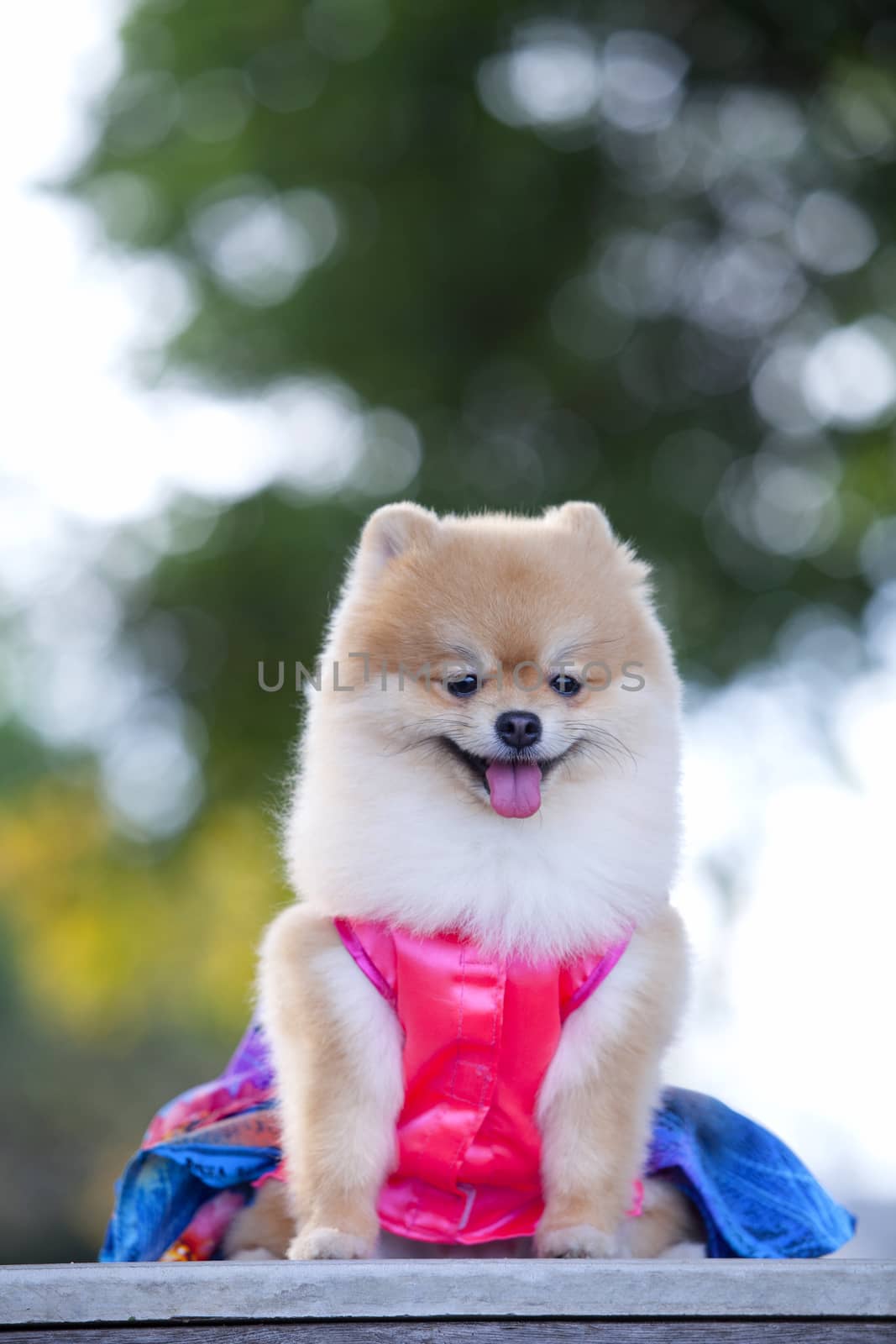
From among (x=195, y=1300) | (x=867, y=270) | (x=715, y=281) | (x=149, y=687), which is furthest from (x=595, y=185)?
(x=195, y=1300)

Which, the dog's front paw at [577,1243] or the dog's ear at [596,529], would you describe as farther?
the dog's ear at [596,529]

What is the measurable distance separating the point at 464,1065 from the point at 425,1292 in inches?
19.0

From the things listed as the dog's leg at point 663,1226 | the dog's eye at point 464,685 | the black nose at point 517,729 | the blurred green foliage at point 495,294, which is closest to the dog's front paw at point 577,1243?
the dog's leg at point 663,1226

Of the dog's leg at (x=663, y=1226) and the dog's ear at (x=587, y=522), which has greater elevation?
the dog's ear at (x=587, y=522)

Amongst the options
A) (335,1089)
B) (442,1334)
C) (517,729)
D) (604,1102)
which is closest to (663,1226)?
(604,1102)

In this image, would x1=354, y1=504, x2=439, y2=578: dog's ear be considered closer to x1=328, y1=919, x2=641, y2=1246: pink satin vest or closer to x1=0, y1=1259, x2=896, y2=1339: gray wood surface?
x1=328, y1=919, x2=641, y2=1246: pink satin vest

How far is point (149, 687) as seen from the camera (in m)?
6.74

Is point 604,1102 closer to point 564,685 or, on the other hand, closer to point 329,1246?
point 329,1246

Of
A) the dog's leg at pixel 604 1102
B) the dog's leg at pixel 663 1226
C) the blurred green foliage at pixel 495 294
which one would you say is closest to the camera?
the dog's leg at pixel 604 1102

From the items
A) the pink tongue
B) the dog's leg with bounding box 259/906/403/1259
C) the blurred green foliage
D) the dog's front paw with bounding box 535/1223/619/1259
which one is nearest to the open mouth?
the pink tongue

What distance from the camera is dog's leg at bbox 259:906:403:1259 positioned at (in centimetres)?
237

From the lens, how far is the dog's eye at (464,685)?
2451mm

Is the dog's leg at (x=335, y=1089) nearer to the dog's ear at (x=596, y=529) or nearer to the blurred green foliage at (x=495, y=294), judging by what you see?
the dog's ear at (x=596, y=529)

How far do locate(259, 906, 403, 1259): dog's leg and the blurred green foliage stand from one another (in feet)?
12.3
